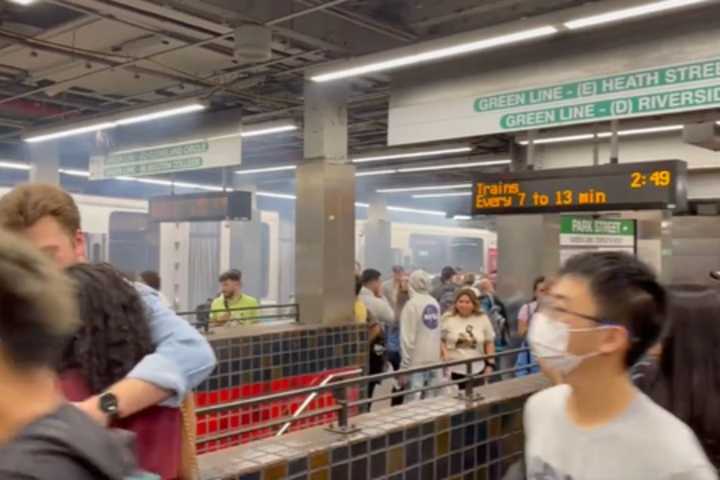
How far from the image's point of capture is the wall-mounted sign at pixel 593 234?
274 inches

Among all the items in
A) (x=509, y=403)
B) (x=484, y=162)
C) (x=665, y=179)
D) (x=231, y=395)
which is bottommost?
(x=231, y=395)

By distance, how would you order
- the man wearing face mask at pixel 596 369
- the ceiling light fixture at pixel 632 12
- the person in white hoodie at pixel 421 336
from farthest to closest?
the person in white hoodie at pixel 421 336 < the ceiling light fixture at pixel 632 12 < the man wearing face mask at pixel 596 369

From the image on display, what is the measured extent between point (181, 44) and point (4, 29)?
5.34ft

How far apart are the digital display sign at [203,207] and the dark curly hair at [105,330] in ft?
25.2

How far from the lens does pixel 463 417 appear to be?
3.24 meters

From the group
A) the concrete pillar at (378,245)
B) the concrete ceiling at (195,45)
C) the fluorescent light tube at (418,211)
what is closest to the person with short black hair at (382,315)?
the concrete ceiling at (195,45)

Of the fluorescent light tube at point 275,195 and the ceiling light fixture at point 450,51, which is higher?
the ceiling light fixture at point 450,51

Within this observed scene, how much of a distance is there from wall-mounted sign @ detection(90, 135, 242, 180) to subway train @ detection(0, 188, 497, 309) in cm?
52

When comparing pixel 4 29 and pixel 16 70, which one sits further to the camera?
pixel 16 70

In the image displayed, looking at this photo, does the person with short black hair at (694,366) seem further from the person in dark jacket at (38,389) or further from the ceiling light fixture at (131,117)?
the ceiling light fixture at (131,117)

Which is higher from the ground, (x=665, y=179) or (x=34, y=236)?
(x=665, y=179)

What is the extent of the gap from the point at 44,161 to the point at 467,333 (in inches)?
314

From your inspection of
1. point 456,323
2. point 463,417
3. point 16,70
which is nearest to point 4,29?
point 16,70

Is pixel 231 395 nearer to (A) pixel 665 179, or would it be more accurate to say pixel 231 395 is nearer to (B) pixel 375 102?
(A) pixel 665 179
